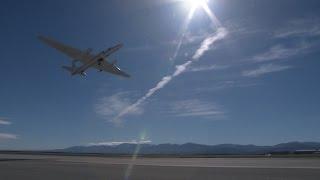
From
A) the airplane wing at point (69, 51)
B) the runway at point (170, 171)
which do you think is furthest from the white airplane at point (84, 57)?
the runway at point (170, 171)

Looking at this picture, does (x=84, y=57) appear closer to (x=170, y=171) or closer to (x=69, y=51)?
(x=69, y=51)

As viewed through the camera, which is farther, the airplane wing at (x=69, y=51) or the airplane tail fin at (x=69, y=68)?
the airplane tail fin at (x=69, y=68)

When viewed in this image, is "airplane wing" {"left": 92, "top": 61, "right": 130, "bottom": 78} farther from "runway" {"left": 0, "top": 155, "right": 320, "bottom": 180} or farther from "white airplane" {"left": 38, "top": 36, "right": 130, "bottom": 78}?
"runway" {"left": 0, "top": 155, "right": 320, "bottom": 180}

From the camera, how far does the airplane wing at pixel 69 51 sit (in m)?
78.4

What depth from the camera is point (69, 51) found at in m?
81.1

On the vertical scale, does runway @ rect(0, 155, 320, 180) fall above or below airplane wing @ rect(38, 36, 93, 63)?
below

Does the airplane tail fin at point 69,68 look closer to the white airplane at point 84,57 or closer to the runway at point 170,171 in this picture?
the white airplane at point 84,57

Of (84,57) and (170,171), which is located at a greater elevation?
(84,57)

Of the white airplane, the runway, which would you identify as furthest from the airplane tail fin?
the runway

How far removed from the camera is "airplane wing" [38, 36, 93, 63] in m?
78.4

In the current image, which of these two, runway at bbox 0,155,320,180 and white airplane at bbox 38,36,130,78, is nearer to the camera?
runway at bbox 0,155,320,180

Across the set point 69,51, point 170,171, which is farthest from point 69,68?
point 170,171

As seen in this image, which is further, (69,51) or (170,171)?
(69,51)

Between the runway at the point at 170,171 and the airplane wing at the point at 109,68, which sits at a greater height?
the airplane wing at the point at 109,68
